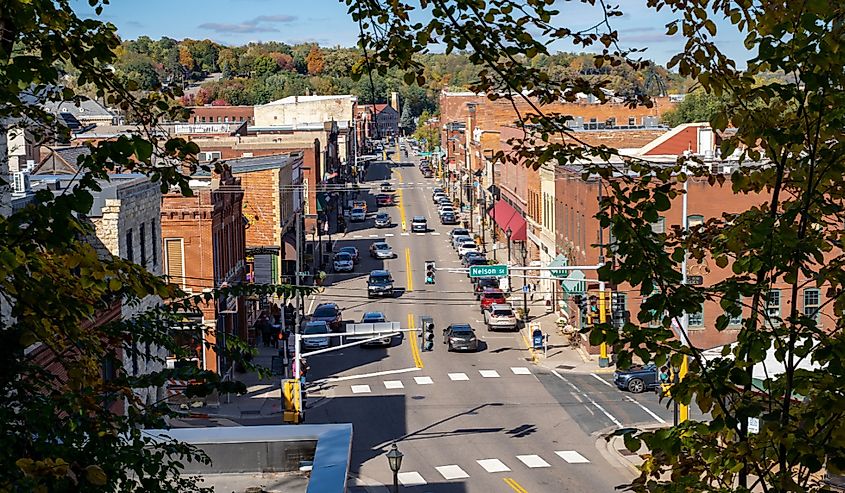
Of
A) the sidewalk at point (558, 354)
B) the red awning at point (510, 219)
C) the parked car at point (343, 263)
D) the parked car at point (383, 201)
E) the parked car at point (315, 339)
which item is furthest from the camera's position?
the parked car at point (383, 201)

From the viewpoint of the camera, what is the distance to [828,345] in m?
7.22

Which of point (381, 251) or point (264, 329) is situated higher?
point (381, 251)

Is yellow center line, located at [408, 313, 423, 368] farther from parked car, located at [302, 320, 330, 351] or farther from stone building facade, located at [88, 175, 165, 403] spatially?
stone building facade, located at [88, 175, 165, 403]

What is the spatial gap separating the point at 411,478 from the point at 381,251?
51015 millimetres

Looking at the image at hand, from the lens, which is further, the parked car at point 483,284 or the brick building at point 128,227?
the parked car at point 483,284

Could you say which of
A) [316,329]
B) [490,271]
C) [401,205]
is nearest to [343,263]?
[316,329]

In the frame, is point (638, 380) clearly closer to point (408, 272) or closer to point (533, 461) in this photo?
point (533, 461)

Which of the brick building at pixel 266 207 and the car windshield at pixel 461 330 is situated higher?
the brick building at pixel 266 207

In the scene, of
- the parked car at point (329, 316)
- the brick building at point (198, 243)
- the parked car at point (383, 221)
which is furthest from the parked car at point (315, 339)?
the parked car at point (383, 221)

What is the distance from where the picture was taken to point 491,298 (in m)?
62.8

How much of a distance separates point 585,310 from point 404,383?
341 inches

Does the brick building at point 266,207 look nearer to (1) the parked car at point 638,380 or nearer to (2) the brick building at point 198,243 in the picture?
(2) the brick building at point 198,243

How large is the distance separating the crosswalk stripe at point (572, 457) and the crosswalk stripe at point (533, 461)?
0.76 m

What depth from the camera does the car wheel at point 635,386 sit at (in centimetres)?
4419
